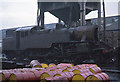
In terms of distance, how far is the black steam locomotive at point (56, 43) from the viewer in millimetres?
12062

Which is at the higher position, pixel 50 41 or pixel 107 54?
pixel 50 41

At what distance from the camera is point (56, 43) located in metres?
13.1

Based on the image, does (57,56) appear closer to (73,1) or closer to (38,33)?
(38,33)

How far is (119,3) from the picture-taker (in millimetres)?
20297

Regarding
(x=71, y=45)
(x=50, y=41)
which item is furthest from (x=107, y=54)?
(x=50, y=41)

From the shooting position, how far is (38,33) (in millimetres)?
14398

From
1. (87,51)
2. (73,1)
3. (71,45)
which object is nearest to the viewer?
(87,51)

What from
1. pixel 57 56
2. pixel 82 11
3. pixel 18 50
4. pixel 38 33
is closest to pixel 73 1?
pixel 82 11

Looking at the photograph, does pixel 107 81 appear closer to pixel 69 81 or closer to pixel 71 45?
pixel 69 81

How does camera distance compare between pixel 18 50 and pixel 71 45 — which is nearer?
pixel 71 45

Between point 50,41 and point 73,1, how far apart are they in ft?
18.5

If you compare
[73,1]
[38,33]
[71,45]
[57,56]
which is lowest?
[57,56]

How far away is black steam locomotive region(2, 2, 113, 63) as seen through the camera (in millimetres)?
12062

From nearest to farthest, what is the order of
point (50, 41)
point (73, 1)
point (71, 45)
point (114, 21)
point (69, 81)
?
point (69, 81) < point (71, 45) < point (50, 41) < point (73, 1) < point (114, 21)
